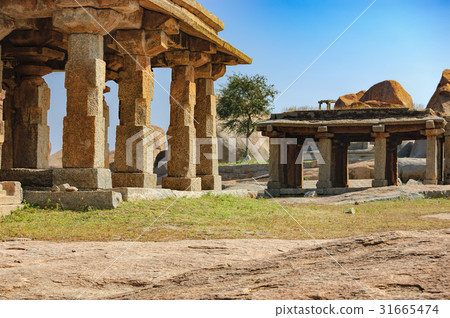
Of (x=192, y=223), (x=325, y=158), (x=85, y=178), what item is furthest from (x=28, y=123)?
(x=325, y=158)

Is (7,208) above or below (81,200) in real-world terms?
below

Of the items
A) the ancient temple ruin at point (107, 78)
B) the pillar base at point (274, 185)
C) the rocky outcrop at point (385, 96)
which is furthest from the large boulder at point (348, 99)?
the ancient temple ruin at point (107, 78)

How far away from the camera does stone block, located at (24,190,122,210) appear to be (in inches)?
376

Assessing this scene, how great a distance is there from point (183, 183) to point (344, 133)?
34.4 ft

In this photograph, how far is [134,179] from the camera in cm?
1206

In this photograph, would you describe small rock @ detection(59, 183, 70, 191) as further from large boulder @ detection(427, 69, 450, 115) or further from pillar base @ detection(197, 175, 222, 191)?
large boulder @ detection(427, 69, 450, 115)

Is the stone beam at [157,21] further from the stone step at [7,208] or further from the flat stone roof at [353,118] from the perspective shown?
the flat stone roof at [353,118]

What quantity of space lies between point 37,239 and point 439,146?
21.4m

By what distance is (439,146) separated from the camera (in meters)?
24.1

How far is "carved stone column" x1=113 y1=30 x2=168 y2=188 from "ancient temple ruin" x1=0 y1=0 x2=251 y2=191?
1.0 inches

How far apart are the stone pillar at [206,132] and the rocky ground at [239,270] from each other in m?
8.86

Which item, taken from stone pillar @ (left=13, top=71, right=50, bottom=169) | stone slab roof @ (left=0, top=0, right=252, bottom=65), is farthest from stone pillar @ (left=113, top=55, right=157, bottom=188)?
stone pillar @ (left=13, top=71, right=50, bottom=169)

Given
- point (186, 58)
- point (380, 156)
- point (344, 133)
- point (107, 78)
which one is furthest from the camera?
point (344, 133)

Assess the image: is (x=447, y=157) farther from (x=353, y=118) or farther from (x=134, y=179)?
(x=134, y=179)
